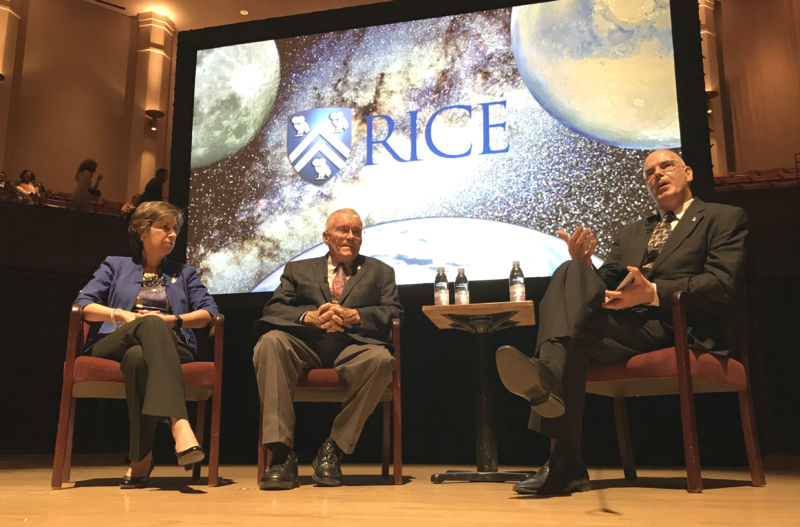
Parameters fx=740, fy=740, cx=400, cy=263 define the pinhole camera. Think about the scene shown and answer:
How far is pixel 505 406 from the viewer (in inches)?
142

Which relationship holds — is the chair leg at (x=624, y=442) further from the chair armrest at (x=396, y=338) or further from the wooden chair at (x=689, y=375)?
the chair armrest at (x=396, y=338)

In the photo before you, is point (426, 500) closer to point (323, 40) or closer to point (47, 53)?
point (323, 40)

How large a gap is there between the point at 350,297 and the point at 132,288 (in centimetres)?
83

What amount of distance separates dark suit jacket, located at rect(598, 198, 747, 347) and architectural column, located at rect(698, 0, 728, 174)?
8340mm

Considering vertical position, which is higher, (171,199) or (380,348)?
(171,199)

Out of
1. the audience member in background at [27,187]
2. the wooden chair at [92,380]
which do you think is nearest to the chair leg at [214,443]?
the wooden chair at [92,380]

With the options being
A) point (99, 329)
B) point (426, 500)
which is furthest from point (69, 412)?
point (426, 500)

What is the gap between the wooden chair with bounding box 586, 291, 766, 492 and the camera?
85.4 inches

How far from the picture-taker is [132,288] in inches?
110

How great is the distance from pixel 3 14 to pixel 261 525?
865 cm

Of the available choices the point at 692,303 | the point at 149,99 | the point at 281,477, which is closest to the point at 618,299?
the point at 692,303

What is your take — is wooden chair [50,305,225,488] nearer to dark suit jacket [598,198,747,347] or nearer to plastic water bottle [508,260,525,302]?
plastic water bottle [508,260,525,302]

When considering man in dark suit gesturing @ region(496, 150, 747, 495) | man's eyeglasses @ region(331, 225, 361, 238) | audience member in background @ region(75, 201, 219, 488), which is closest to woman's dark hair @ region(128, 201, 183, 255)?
audience member in background @ region(75, 201, 219, 488)

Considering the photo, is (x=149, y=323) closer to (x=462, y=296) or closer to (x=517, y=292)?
(x=462, y=296)
